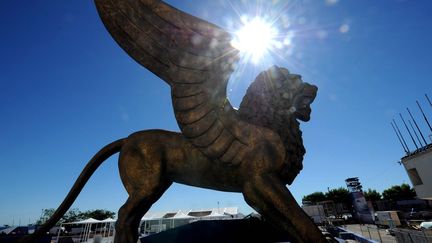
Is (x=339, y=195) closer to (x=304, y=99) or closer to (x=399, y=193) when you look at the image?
(x=399, y=193)

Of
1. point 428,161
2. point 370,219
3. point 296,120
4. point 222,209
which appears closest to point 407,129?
point 428,161

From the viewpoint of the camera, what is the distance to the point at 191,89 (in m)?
2.24

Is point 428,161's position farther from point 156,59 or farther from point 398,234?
point 156,59

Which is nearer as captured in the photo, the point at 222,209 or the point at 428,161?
the point at 222,209

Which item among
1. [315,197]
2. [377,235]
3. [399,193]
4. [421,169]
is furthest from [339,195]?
[377,235]

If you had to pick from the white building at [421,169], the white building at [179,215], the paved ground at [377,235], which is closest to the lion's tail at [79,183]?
the paved ground at [377,235]

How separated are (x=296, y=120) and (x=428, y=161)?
35.4 meters

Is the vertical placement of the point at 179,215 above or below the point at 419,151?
below

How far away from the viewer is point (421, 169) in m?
28.8

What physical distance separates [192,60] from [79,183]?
6.31 feet

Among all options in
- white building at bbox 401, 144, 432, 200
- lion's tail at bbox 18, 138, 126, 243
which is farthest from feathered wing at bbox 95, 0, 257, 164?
white building at bbox 401, 144, 432, 200

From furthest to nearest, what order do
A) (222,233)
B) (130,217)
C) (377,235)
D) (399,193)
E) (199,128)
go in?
(399,193), (377,235), (222,233), (130,217), (199,128)

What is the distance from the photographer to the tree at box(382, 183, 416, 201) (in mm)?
46131

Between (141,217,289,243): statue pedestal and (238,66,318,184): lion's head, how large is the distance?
1348 mm
